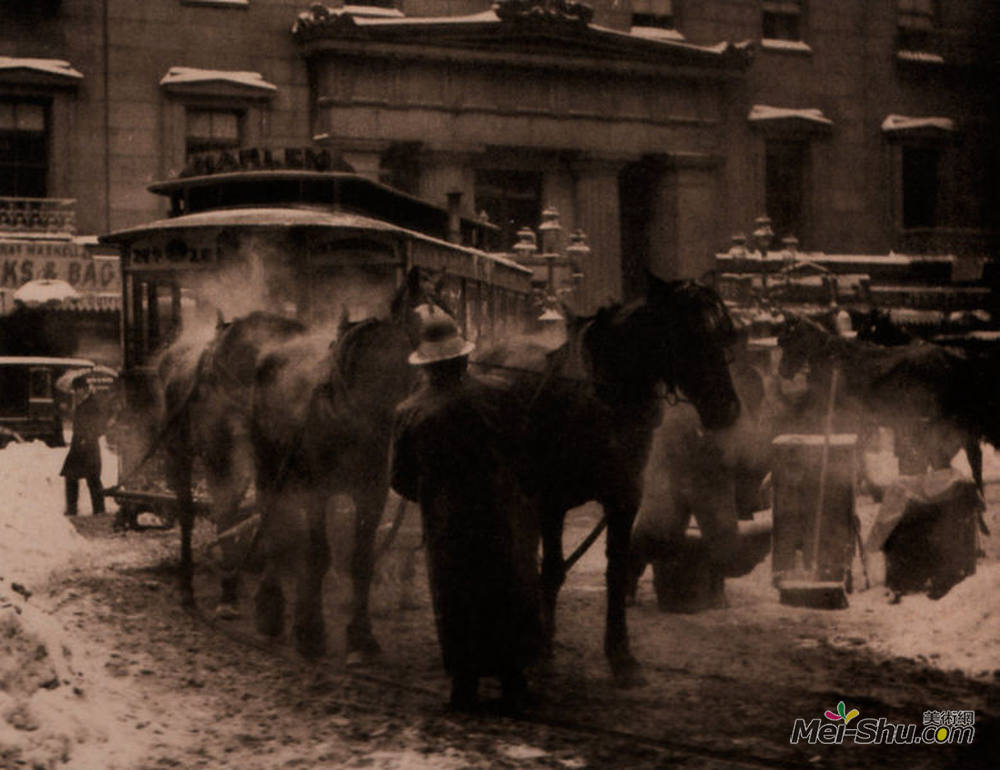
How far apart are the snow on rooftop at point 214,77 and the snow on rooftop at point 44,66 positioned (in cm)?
177

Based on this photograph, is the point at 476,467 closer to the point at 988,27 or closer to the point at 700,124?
the point at 700,124

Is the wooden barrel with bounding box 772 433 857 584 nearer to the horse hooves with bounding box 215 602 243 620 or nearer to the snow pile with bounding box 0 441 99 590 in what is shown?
the horse hooves with bounding box 215 602 243 620

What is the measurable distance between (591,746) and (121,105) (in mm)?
22637

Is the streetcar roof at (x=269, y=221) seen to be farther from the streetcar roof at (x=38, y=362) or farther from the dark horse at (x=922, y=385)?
the streetcar roof at (x=38, y=362)

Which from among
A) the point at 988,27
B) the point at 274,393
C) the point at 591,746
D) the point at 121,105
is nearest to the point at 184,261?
the point at 274,393

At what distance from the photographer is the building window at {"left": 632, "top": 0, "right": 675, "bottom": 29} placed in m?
30.0

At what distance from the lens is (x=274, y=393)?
28.1 feet

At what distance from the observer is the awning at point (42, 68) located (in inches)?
972

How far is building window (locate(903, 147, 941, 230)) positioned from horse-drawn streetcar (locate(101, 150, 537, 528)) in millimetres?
20640

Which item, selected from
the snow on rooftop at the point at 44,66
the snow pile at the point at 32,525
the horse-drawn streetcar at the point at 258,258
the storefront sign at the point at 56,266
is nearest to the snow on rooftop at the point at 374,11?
the snow on rooftop at the point at 44,66

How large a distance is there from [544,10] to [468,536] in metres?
23.0

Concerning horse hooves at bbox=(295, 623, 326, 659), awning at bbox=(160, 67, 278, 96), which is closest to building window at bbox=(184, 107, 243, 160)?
awning at bbox=(160, 67, 278, 96)

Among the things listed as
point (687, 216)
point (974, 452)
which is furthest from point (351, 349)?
point (687, 216)

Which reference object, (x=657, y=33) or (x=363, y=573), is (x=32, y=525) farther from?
(x=657, y=33)
